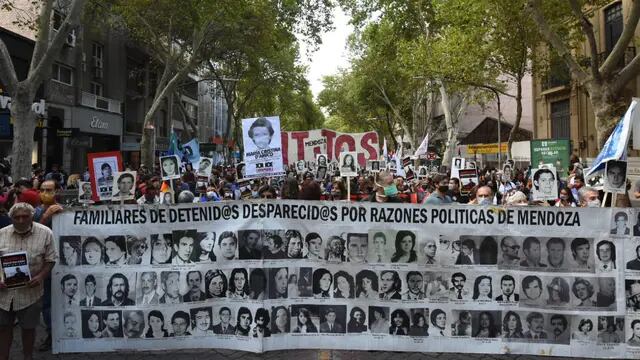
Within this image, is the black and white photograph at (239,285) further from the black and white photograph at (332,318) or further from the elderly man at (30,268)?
the elderly man at (30,268)

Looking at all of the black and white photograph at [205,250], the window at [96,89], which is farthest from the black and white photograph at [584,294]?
the window at [96,89]

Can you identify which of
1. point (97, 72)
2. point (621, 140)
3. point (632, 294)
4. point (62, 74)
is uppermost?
point (97, 72)

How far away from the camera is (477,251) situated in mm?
4766

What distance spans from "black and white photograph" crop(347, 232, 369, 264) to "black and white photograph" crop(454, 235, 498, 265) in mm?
829

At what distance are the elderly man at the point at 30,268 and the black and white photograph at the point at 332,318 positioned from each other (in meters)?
2.41

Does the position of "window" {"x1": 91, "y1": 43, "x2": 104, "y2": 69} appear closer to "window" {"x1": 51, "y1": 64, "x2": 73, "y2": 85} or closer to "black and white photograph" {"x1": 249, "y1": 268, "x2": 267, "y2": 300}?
"window" {"x1": 51, "y1": 64, "x2": 73, "y2": 85}

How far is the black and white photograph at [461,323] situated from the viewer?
4.71 m

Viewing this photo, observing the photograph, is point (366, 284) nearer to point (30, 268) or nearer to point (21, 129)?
point (30, 268)

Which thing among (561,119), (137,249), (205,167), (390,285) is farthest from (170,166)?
(561,119)

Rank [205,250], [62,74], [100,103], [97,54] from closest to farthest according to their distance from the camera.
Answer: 1. [205,250]
2. [62,74]
3. [100,103]
4. [97,54]

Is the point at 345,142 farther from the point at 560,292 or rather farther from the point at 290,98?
the point at 290,98

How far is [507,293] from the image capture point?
186 inches

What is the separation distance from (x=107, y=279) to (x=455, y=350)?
3.23 m

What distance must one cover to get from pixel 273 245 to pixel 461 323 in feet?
5.99
